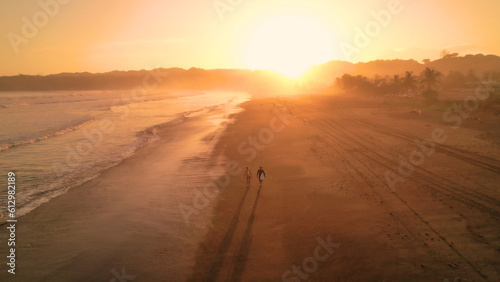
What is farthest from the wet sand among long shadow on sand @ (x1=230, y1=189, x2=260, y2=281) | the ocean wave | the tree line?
the tree line

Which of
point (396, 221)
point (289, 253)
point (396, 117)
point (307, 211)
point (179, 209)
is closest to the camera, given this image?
point (289, 253)

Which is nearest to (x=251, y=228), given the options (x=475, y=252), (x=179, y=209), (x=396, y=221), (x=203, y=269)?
(x=203, y=269)

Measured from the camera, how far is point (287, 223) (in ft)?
37.3

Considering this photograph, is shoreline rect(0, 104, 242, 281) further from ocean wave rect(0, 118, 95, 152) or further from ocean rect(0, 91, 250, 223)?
ocean wave rect(0, 118, 95, 152)

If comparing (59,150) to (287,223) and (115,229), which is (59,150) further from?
(287,223)

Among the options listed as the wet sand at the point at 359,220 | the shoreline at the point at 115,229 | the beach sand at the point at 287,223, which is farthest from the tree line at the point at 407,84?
the shoreline at the point at 115,229

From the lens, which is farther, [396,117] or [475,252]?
[396,117]

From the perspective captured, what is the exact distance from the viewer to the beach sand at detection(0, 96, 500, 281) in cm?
870

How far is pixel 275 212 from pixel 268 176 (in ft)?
15.0

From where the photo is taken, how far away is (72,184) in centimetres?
1627

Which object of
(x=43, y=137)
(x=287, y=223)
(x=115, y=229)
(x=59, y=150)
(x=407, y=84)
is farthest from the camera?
(x=407, y=84)

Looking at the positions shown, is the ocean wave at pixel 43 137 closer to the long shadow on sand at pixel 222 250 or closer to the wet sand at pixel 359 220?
the wet sand at pixel 359 220

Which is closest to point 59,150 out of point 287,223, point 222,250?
point 222,250

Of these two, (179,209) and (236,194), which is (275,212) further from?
(179,209)
